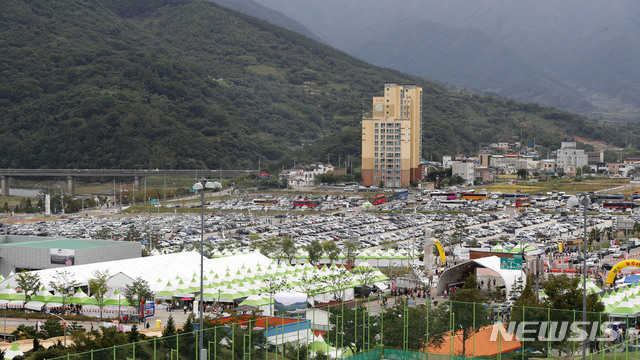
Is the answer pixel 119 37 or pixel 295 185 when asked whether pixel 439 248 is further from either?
pixel 119 37

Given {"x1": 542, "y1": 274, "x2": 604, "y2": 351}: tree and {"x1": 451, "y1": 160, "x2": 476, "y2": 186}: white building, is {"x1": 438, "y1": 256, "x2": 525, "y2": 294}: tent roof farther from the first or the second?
{"x1": 451, "y1": 160, "x2": 476, "y2": 186}: white building

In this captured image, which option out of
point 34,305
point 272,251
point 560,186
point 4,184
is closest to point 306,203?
point 560,186

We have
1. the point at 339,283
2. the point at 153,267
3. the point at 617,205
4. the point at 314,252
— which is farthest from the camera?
the point at 617,205

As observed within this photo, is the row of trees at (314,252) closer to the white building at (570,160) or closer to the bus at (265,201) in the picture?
the bus at (265,201)

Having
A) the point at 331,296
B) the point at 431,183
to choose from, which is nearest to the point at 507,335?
the point at 331,296

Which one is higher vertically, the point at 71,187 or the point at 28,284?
the point at 71,187

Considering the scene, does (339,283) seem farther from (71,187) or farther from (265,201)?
(71,187)

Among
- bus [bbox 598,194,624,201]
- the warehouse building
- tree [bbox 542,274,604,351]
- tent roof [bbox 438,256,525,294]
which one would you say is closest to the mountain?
bus [bbox 598,194,624,201]
